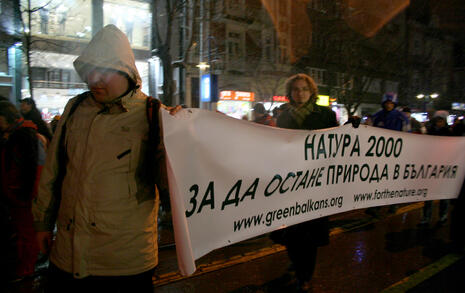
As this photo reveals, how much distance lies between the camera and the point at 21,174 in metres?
3.78

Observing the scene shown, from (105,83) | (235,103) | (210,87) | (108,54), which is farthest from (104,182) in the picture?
(235,103)

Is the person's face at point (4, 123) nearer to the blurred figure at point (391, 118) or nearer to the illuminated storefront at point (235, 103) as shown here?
the blurred figure at point (391, 118)

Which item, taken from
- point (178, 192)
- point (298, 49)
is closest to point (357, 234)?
point (178, 192)

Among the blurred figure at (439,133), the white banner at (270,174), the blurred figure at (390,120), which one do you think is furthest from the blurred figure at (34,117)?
the blurred figure at (439,133)

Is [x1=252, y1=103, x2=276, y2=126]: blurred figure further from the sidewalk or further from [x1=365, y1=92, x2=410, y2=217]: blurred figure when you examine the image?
the sidewalk

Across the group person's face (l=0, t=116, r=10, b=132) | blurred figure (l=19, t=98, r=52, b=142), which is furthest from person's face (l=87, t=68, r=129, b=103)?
blurred figure (l=19, t=98, r=52, b=142)

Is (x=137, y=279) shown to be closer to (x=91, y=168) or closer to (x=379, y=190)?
(x=91, y=168)

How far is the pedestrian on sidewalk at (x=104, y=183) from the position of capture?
1.85 m

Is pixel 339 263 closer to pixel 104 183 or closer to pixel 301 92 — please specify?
pixel 301 92

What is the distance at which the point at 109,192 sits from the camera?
1855 millimetres

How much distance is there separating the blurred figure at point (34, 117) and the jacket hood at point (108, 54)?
14.5 ft

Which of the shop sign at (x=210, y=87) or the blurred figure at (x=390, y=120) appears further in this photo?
the shop sign at (x=210, y=87)

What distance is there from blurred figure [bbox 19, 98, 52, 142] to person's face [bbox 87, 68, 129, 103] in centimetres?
449

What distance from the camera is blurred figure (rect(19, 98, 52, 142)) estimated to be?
19.1ft
